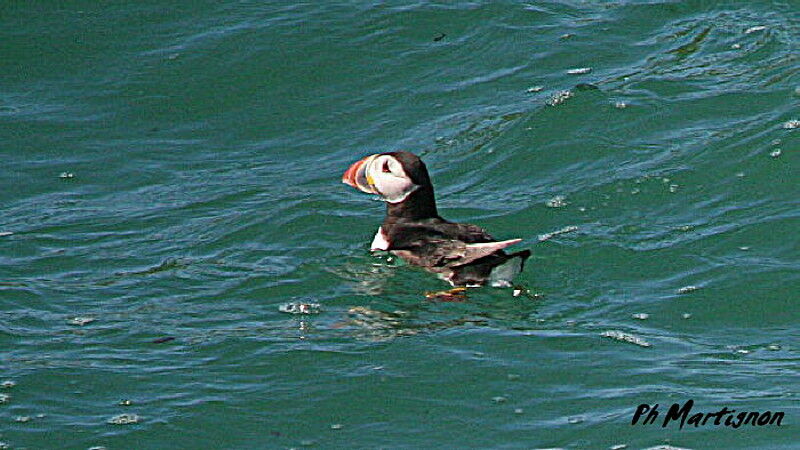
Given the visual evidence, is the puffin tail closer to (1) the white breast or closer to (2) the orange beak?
(1) the white breast

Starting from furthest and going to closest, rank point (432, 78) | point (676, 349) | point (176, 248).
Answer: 1. point (432, 78)
2. point (176, 248)
3. point (676, 349)

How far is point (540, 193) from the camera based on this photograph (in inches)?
403

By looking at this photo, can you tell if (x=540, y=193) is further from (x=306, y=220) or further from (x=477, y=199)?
(x=306, y=220)

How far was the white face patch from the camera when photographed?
920 centimetres

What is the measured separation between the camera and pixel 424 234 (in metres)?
8.95

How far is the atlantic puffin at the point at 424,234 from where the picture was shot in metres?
8.41

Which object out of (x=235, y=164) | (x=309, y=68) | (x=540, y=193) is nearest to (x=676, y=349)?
(x=540, y=193)

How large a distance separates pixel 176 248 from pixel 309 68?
3817 millimetres

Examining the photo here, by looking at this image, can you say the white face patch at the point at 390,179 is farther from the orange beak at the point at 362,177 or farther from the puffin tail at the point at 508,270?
the puffin tail at the point at 508,270

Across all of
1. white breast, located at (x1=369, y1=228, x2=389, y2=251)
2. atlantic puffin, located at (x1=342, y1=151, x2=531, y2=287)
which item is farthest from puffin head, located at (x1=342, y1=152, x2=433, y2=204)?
white breast, located at (x1=369, y1=228, x2=389, y2=251)

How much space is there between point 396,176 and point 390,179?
0.16ft

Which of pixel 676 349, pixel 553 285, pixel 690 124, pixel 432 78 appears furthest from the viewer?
pixel 432 78

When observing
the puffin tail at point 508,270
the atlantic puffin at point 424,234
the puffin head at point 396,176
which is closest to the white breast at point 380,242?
the atlantic puffin at point 424,234

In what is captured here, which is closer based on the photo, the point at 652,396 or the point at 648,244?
the point at 652,396
